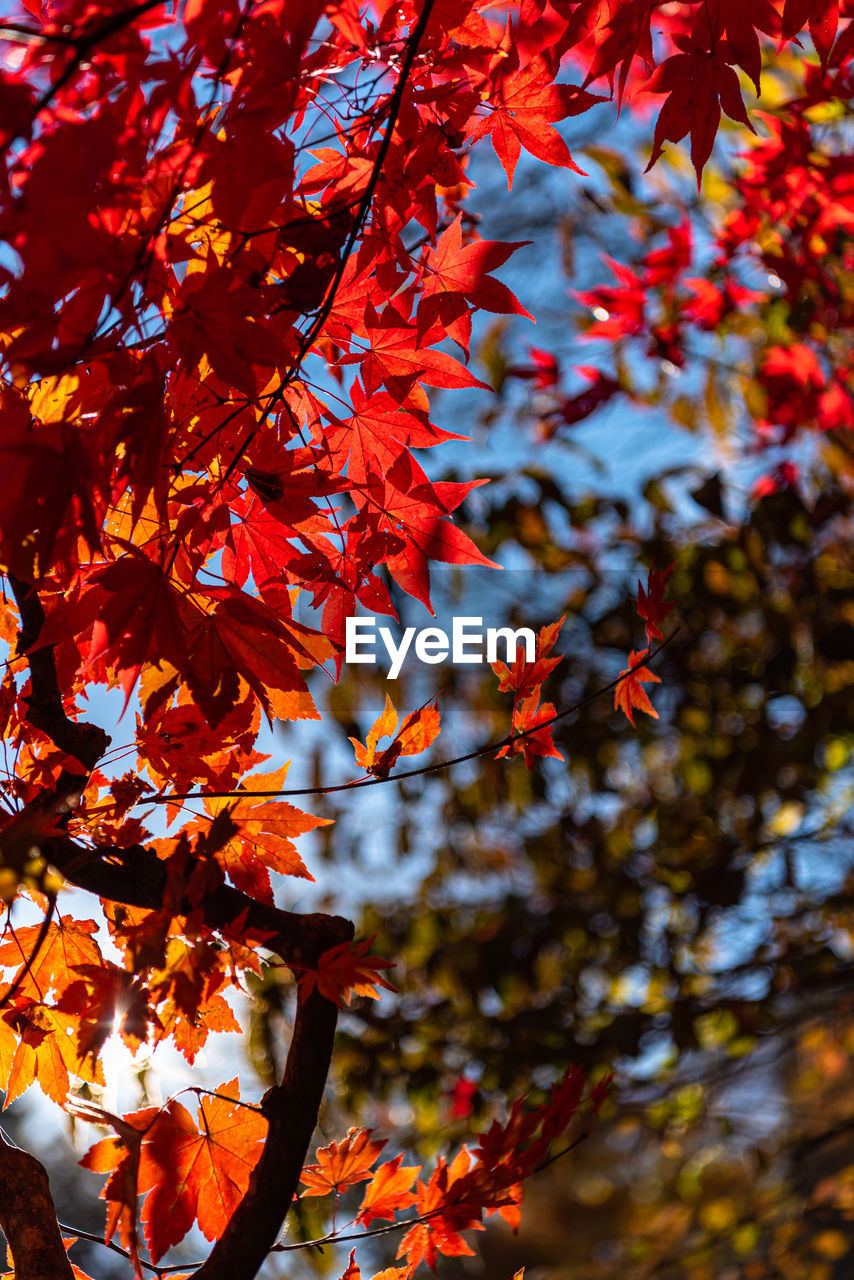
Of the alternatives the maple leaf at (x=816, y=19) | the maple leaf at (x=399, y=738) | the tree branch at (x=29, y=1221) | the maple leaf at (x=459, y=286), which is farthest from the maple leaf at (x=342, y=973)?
the maple leaf at (x=816, y=19)

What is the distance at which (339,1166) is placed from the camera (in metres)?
0.63

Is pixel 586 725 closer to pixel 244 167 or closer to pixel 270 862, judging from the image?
pixel 270 862

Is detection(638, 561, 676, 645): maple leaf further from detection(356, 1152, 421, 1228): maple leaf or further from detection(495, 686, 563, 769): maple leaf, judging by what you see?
detection(356, 1152, 421, 1228): maple leaf

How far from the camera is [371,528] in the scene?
2.11 feet

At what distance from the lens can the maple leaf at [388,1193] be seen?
636 millimetres

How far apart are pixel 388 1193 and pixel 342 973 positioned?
0.22 m

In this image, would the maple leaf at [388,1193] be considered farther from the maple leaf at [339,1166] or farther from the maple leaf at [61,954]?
the maple leaf at [61,954]

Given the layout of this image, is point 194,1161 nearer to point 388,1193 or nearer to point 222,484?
point 388,1193

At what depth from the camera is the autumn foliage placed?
0.44 metres

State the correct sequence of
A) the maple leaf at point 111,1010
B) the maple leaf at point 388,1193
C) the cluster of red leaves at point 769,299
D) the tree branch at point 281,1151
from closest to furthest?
the maple leaf at point 111,1010, the tree branch at point 281,1151, the maple leaf at point 388,1193, the cluster of red leaves at point 769,299

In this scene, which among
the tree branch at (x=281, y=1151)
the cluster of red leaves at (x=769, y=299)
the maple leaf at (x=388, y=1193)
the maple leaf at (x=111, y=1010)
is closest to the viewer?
the maple leaf at (x=111, y=1010)

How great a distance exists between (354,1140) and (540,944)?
1390mm

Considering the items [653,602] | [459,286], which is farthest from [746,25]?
[653,602]

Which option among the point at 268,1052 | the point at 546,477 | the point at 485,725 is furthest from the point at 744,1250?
the point at 546,477
